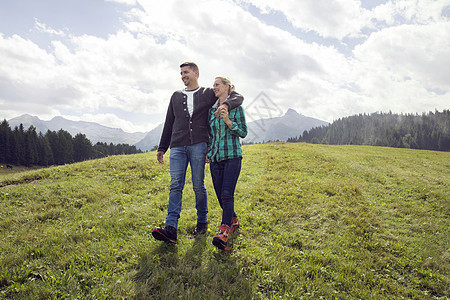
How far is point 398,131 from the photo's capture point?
5787 inches

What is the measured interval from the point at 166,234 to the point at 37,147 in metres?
88.3

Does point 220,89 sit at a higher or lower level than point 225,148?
higher

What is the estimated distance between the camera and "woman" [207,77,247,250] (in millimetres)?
4812

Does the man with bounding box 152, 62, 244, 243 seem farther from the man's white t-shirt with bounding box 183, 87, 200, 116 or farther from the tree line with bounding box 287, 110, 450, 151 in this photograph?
the tree line with bounding box 287, 110, 450, 151

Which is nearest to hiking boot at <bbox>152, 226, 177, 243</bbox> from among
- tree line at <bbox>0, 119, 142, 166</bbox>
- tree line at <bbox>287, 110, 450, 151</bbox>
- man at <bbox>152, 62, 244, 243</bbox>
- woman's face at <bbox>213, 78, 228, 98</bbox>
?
man at <bbox>152, 62, 244, 243</bbox>

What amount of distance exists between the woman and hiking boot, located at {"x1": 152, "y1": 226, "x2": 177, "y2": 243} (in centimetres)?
Result: 103

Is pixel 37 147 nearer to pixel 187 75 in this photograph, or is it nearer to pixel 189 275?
pixel 187 75

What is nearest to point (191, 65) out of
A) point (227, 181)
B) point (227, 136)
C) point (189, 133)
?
point (189, 133)

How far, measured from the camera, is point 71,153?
7888 cm

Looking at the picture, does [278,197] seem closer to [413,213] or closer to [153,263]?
[413,213]

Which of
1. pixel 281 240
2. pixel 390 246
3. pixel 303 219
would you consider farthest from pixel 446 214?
pixel 281 240

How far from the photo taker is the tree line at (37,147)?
66188mm

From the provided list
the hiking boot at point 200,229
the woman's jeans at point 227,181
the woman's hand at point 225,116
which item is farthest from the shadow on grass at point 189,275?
the woman's hand at point 225,116

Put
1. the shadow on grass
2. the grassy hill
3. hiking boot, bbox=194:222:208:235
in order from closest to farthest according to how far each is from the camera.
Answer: the shadow on grass
the grassy hill
hiking boot, bbox=194:222:208:235
